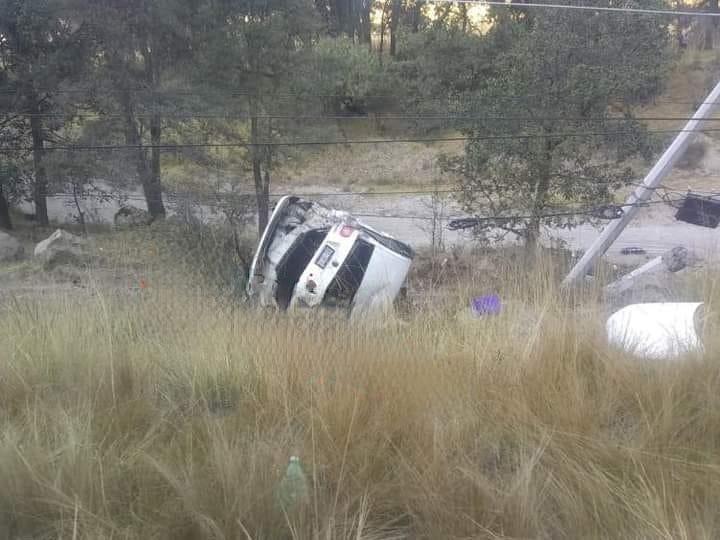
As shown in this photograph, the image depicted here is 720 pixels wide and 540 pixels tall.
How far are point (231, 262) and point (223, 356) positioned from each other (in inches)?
292

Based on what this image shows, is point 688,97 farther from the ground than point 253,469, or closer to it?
farther from the ground

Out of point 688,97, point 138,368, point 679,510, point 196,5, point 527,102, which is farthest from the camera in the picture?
point 688,97

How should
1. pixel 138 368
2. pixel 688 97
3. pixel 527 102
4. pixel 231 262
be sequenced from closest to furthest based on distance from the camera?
pixel 138 368
pixel 231 262
pixel 527 102
pixel 688 97

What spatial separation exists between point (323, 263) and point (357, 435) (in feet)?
19.5

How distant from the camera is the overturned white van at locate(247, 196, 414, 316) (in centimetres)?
872

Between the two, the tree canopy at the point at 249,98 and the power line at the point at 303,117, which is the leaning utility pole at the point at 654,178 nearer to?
the power line at the point at 303,117

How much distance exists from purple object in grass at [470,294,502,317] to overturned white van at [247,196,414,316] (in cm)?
281

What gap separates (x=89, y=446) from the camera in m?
2.97

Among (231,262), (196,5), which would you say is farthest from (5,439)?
(196,5)

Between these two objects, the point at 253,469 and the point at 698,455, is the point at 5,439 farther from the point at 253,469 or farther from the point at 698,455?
the point at 698,455

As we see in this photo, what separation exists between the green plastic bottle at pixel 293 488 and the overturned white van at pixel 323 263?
5502 millimetres

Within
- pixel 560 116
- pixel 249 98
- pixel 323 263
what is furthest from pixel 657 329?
pixel 249 98

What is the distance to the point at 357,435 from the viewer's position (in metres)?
3.13

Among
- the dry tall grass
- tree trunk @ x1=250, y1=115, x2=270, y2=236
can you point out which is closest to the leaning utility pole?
the dry tall grass
